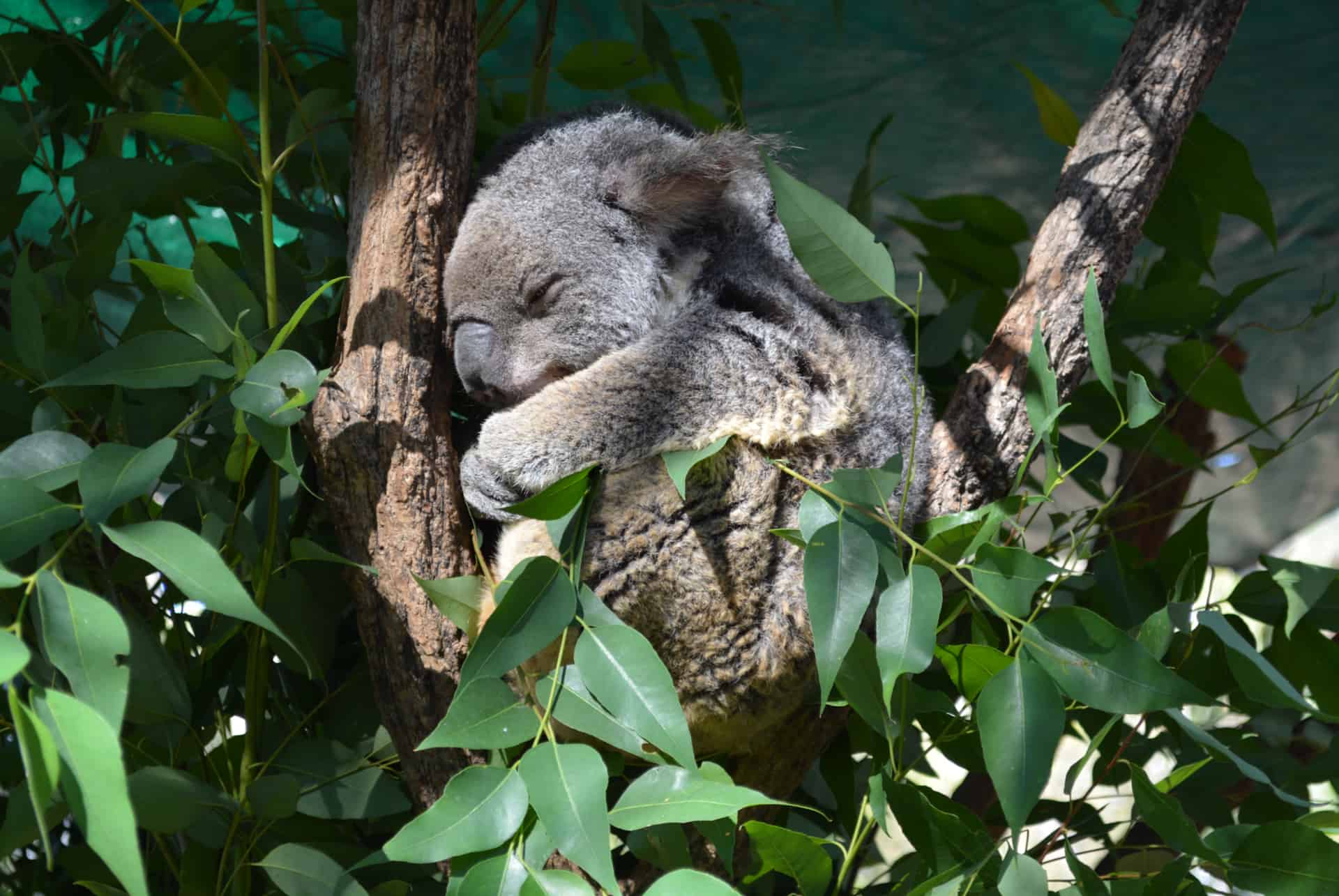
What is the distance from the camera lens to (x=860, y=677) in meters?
1.15

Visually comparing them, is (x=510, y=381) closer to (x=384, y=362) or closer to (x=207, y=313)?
(x=384, y=362)

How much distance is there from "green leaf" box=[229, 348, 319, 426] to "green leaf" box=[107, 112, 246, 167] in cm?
35

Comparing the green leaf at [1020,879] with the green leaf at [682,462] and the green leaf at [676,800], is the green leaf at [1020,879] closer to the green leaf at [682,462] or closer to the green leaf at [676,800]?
the green leaf at [676,800]

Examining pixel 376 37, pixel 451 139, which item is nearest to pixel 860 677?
pixel 451 139

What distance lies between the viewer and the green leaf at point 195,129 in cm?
123

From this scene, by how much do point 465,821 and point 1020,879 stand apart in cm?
54

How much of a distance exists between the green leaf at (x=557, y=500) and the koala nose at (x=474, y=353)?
413 mm

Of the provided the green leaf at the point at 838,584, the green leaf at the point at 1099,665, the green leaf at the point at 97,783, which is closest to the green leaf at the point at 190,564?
the green leaf at the point at 97,783

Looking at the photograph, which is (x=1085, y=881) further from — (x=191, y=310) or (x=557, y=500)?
(x=191, y=310)

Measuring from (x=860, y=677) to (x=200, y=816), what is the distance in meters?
0.74

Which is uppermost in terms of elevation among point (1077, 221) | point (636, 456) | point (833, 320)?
point (1077, 221)

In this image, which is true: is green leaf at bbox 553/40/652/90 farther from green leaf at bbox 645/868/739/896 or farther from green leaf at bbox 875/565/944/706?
green leaf at bbox 645/868/739/896

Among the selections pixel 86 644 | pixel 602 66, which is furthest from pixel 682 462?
pixel 602 66

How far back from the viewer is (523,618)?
3.45 feet
